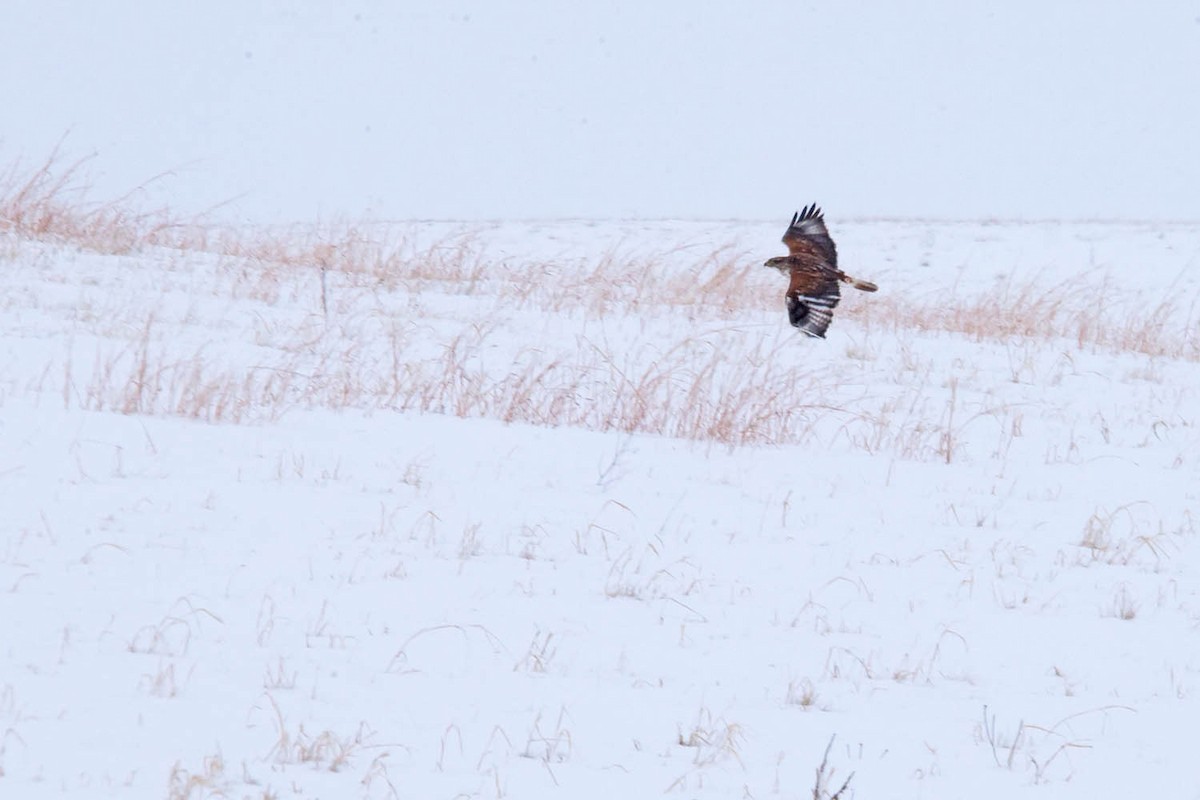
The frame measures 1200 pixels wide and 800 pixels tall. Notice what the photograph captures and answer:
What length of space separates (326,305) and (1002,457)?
476 cm

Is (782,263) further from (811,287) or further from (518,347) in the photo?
(518,347)

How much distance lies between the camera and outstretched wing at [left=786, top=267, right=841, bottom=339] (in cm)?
621


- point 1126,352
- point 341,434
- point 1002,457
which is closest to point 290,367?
point 341,434

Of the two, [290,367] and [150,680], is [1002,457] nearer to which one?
[290,367]

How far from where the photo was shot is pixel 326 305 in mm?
8852

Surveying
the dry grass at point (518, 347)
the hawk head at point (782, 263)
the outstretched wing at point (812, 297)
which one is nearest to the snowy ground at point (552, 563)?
the dry grass at point (518, 347)

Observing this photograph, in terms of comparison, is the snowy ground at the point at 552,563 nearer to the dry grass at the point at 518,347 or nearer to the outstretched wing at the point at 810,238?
the dry grass at the point at 518,347

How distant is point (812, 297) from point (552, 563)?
2.49m

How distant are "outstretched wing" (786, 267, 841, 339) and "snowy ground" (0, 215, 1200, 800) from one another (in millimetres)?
639

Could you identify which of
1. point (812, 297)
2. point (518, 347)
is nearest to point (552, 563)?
point (812, 297)

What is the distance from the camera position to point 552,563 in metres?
4.38

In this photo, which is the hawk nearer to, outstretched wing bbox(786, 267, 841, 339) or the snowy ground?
outstretched wing bbox(786, 267, 841, 339)

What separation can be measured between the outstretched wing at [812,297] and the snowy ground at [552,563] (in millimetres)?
639

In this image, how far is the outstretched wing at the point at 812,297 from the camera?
20.4 ft
